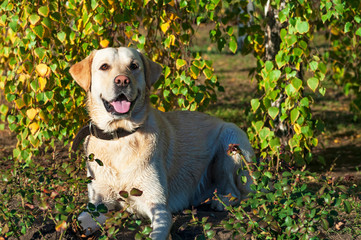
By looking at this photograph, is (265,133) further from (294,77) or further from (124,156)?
(124,156)

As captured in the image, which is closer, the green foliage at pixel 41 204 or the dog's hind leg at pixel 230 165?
the green foliage at pixel 41 204

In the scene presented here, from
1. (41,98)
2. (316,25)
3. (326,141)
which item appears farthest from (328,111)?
(41,98)

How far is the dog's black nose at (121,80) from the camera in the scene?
3.29 metres

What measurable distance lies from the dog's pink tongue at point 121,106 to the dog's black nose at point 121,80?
0.14 meters

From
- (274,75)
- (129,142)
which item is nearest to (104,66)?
(129,142)

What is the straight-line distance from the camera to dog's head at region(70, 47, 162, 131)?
11.0 ft

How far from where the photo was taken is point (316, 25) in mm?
5973

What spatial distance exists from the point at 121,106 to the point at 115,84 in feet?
0.56

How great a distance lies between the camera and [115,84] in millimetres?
3309

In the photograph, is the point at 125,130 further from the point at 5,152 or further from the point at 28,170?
the point at 5,152

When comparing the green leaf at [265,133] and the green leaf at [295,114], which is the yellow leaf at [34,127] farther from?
the green leaf at [295,114]

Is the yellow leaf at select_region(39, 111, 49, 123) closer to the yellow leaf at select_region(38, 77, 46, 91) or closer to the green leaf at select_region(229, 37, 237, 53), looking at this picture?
the yellow leaf at select_region(38, 77, 46, 91)

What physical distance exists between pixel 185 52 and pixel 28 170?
1672 millimetres

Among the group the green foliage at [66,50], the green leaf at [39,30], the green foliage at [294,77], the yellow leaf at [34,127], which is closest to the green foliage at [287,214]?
the green foliage at [294,77]
